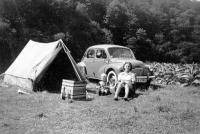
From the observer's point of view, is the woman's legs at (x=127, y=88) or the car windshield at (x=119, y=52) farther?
the car windshield at (x=119, y=52)

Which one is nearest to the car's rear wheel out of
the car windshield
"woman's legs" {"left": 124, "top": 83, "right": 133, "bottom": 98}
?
the car windshield

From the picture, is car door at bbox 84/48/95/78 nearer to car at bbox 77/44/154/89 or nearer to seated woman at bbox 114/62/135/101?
car at bbox 77/44/154/89

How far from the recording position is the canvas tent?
430 inches

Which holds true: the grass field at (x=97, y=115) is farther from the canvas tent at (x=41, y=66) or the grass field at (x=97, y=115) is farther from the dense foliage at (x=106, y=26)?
the dense foliage at (x=106, y=26)

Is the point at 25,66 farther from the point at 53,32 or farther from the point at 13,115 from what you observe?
the point at 53,32

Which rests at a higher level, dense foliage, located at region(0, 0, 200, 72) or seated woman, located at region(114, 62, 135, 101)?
dense foliage, located at region(0, 0, 200, 72)

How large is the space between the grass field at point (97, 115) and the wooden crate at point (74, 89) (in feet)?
1.17

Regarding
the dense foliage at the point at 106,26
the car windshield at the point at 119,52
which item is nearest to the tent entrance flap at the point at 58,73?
the car windshield at the point at 119,52

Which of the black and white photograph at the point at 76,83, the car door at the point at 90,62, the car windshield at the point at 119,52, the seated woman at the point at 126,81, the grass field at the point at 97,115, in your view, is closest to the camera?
the grass field at the point at 97,115

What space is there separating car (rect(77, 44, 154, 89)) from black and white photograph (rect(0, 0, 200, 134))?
4cm

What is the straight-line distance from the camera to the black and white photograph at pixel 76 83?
259 inches

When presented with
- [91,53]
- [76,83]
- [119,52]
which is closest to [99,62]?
[119,52]

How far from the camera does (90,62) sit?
13617 millimetres

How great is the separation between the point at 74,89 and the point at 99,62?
3816 mm
